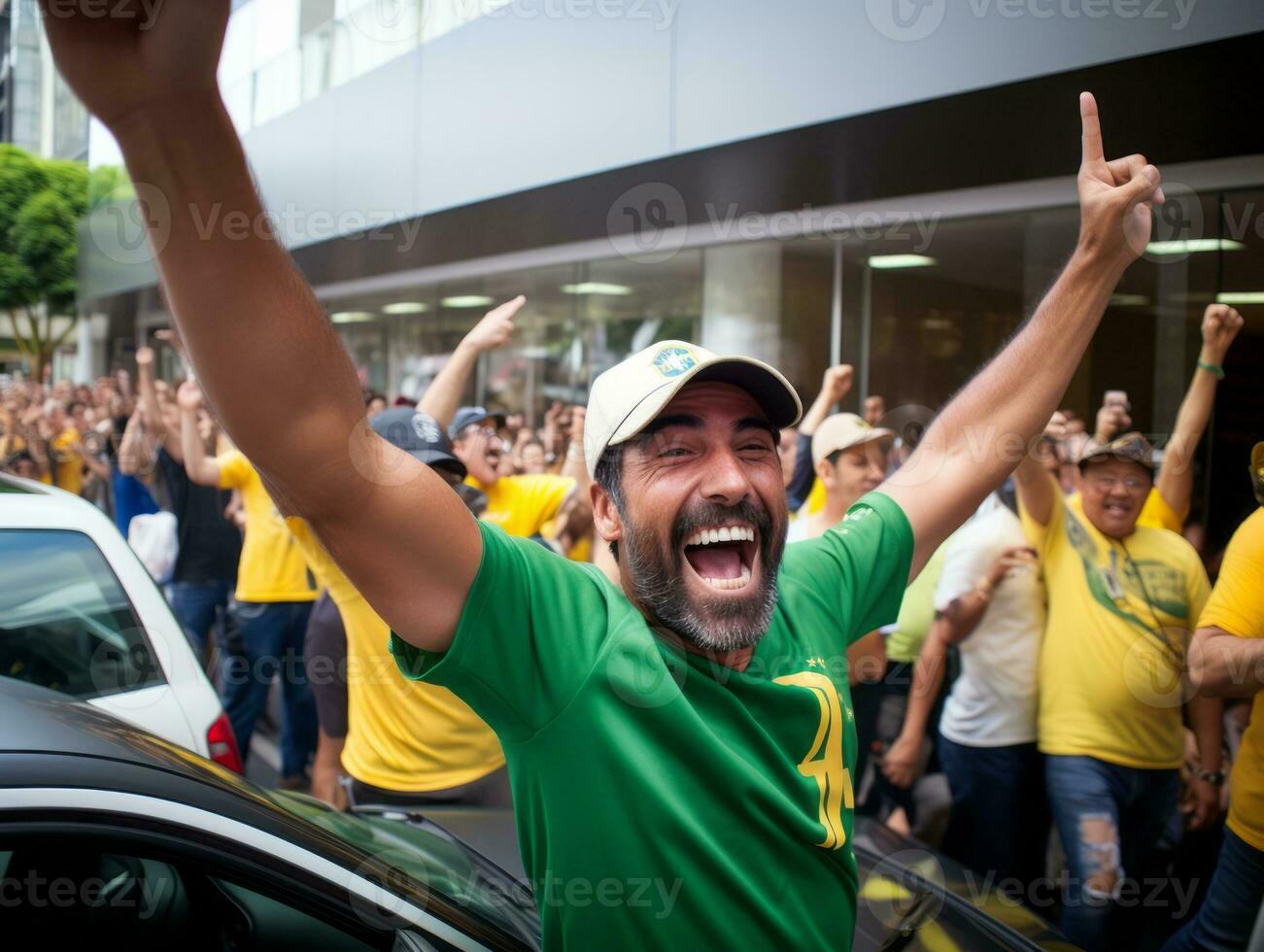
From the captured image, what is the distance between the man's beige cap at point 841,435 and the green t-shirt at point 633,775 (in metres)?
2.67

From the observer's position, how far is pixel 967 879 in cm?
274

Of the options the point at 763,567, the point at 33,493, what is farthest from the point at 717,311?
the point at 763,567

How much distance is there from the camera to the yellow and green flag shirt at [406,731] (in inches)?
131

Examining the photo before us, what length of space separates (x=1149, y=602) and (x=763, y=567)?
104 inches

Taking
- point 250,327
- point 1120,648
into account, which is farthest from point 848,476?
point 250,327

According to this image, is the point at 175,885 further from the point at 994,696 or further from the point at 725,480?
the point at 994,696

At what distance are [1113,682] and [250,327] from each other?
11.4ft

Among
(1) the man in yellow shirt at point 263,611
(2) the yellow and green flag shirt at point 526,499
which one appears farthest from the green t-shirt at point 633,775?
(1) the man in yellow shirt at point 263,611

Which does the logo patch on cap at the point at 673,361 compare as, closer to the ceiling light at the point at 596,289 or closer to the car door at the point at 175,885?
the car door at the point at 175,885

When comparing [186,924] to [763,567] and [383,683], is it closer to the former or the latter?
[763,567]

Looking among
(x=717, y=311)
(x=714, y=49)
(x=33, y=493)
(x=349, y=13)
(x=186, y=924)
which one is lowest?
(x=186, y=924)

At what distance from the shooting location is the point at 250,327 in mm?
997

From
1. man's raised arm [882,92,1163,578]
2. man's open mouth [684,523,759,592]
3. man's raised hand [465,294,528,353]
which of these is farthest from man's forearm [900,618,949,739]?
man's open mouth [684,523,759,592]

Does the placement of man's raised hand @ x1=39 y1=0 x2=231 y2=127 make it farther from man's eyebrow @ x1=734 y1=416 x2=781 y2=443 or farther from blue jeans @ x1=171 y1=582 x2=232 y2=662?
blue jeans @ x1=171 y1=582 x2=232 y2=662
